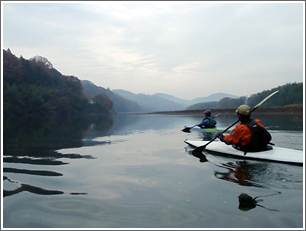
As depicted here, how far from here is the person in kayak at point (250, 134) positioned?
7242 millimetres

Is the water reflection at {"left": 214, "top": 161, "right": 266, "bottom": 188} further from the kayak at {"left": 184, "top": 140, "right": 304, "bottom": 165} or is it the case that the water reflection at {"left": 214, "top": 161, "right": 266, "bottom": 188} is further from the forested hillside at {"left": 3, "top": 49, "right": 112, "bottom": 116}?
the forested hillside at {"left": 3, "top": 49, "right": 112, "bottom": 116}

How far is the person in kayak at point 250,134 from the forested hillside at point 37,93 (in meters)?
59.7

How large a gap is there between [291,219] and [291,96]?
8674cm

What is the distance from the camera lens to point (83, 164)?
24.4 ft

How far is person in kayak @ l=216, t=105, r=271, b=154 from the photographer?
7242mm

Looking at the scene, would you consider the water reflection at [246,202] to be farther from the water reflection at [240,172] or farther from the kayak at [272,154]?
the kayak at [272,154]

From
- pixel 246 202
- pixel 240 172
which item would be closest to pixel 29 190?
pixel 246 202

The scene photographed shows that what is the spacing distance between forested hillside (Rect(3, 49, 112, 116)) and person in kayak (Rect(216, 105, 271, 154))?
59.7 m

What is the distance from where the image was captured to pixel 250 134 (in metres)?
7.29

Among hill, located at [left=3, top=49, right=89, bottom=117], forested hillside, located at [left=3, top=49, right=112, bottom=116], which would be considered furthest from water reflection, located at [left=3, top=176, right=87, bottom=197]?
forested hillside, located at [left=3, top=49, right=112, bottom=116]

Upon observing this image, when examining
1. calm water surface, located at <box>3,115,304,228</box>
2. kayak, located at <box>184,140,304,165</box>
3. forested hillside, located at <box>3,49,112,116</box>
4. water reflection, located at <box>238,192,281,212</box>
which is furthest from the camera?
forested hillside, located at <box>3,49,112,116</box>

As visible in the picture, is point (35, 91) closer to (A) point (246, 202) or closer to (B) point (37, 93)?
(B) point (37, 93)

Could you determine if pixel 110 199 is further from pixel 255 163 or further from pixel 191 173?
pixel 255 163

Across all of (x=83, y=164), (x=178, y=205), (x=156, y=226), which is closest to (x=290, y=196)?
(x=178, y=205)
